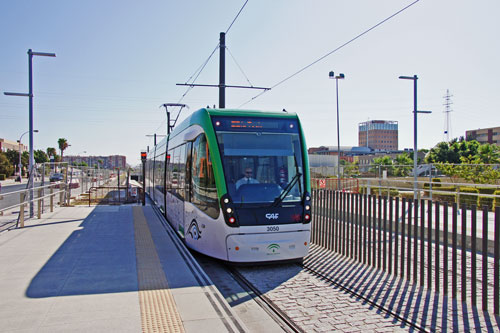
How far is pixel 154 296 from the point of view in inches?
229

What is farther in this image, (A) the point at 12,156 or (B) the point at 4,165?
(A) the point at 12,156

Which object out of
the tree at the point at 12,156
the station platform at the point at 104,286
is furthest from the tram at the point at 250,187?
the tree at the point at 12,156

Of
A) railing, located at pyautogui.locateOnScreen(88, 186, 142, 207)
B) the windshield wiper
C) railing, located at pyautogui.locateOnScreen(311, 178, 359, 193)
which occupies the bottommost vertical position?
railing, located at pyautogui.locateOnScreen(88, 186, 142, 207)

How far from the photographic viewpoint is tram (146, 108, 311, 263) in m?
7.68

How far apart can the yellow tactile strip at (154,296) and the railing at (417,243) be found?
3.98 m

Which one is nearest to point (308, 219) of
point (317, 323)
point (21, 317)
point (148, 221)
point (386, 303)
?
point (386, 303)

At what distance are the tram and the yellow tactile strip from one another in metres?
1.14

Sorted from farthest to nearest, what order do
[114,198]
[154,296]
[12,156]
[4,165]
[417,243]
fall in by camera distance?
[12,156], [4,165], [114,198], [417,243], [154,296]

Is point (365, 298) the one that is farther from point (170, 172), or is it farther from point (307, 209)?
point (170, 172)

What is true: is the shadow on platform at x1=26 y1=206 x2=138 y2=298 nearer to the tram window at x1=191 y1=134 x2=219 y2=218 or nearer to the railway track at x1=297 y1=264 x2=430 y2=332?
the tram window at x1=191 y1=134 x2=219 y2=218

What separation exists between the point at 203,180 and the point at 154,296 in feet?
10.4

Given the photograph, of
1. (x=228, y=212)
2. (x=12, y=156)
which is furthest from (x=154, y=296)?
(x=12, y=156)

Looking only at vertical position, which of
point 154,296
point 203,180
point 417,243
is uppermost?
point 203,180

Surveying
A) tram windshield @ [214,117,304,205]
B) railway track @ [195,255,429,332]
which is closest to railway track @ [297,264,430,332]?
railway track @ [195,255,429,332]
